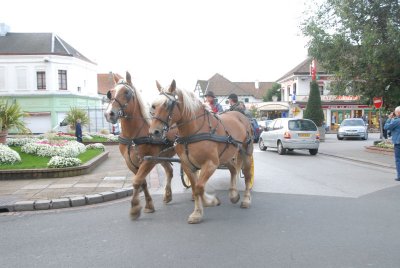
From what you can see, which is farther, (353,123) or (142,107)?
(353,123)

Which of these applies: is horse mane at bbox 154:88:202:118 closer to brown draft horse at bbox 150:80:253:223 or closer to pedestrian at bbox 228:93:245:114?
brown draft horse at bbox 150:80:253:223

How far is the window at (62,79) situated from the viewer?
1705 inches

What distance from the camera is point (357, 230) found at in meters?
5.40

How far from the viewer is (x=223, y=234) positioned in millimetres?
5262

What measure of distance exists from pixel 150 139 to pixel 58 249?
2056 mm

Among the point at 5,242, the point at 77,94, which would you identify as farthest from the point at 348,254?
the point at 77,94

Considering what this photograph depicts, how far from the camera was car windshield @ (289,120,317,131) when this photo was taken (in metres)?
17.4

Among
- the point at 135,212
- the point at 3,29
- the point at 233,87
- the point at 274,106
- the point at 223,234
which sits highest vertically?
the point at 3,29

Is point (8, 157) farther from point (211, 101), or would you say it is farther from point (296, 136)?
point (296, 136)

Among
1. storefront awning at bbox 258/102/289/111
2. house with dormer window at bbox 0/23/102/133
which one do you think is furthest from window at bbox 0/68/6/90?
storefront awning at bbox 258/102/289/111

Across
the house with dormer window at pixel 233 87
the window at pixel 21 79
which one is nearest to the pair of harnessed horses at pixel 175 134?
A: the window at pixel 21 79

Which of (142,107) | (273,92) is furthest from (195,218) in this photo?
(273,92)

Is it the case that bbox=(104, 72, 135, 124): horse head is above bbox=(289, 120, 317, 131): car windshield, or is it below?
above

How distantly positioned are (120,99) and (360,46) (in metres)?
14.0
